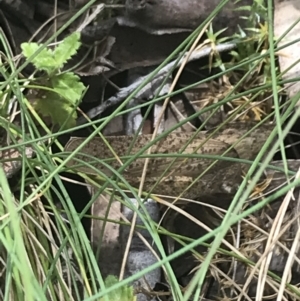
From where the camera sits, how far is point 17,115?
0.90 m

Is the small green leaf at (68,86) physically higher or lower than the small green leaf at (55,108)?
higher

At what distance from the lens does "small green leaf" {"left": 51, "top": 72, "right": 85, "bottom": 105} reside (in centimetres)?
88

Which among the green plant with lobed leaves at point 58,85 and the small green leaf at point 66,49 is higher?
the small green leaf at point 66,49

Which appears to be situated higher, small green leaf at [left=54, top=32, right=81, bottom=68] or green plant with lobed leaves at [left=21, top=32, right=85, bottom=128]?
small green leaf at [left=54, top=32, right=81, bottom=68]

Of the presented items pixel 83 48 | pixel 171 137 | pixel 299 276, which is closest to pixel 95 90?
pixel 83 48

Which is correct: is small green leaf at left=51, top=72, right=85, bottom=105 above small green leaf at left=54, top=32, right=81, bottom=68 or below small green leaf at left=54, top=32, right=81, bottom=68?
below

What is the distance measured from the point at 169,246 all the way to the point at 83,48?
1.31ft

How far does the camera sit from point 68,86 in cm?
89

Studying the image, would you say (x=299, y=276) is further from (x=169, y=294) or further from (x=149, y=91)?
(x=149, y=91)

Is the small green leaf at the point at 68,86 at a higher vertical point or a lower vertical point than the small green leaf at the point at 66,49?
lower

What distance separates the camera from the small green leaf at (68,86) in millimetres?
879

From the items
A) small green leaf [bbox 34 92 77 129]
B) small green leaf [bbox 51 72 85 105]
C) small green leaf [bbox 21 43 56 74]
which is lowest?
small green leaf [bbox 34 92 77 129]

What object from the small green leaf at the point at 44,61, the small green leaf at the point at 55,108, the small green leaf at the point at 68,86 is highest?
the small green leaf at the point at 44,61

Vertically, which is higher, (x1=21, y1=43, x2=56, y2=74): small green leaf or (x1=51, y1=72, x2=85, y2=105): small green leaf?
(x1=21, y1=43, x2=56, y2=74): small green leaf
